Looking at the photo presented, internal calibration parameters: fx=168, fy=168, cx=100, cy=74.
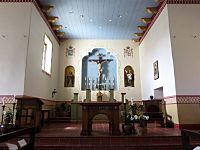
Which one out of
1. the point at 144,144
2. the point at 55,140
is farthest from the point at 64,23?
the point at 144,144

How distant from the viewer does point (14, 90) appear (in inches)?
201

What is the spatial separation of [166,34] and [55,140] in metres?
4.95

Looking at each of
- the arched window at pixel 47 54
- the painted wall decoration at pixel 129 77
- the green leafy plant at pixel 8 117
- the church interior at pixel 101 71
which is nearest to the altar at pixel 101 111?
the church interior at pixel 101 71

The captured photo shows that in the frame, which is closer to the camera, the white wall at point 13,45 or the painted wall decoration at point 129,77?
the white wall at point 13,45

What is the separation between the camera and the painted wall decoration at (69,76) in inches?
373

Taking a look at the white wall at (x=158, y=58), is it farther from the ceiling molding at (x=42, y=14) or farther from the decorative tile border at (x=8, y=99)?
the decorative tile border at (x=8, y=99)

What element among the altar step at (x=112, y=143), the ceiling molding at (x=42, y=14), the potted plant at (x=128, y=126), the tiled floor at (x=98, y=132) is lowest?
the altar step at (x=112, y=143)

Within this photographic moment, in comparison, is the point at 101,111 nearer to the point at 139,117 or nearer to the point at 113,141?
the point at 113,141

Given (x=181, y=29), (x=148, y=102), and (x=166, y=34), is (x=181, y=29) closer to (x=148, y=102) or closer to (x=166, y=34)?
(x=166, y=34)

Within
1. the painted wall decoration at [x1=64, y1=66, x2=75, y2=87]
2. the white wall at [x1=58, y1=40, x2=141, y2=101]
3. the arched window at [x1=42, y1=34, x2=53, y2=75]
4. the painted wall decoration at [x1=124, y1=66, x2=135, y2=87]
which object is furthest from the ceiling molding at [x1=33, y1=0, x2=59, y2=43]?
the painted wall decoration at [x1=124, y1=66, x2=135, y2=87]

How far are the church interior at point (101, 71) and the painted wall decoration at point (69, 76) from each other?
56 mm

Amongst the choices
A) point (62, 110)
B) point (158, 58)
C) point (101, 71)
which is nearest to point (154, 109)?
point (158, 58)

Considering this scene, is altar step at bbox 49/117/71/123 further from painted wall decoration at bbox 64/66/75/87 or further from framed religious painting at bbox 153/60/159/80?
framed religious painting at bbox 153/60/159/80

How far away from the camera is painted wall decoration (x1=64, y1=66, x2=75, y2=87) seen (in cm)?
948
